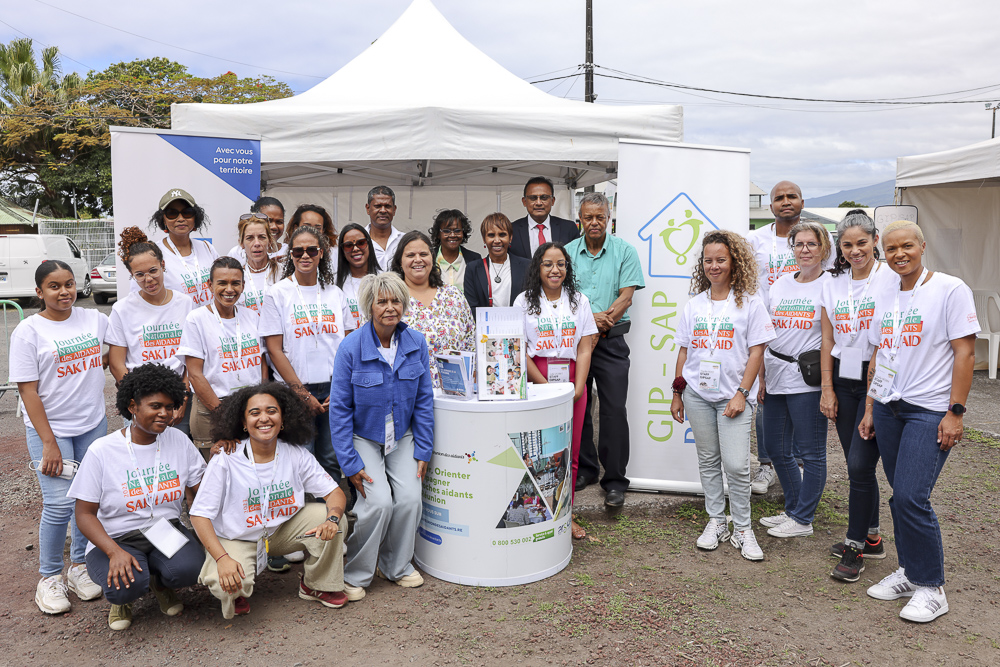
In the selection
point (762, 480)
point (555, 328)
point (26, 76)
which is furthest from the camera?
point (26, 76)

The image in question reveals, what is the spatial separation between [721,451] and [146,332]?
3.16m

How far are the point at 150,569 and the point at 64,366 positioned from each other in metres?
1.05

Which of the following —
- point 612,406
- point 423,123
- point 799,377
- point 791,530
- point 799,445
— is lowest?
point 791,530

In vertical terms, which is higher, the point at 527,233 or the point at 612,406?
the point at 527,233

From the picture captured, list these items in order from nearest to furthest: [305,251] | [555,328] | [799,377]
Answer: [305,251], [799,377], [555,328]

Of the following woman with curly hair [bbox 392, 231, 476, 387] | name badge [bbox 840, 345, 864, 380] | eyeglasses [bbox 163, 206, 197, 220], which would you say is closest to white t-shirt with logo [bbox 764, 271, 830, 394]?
name badge [bbox 840, 345, 864, 380]

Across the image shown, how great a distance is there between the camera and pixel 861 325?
11.8ft

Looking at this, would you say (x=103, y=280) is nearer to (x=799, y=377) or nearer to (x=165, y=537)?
(x=165, y=537)

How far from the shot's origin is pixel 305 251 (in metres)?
3.86

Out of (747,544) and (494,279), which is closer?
(747,544)

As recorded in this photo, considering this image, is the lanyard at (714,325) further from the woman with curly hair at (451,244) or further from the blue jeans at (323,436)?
the blue jeans at (323,436)

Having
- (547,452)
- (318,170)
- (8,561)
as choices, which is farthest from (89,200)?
(547,452)

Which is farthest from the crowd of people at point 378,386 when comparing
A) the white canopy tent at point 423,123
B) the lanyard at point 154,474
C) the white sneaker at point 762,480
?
the white canopy tent at point 423,123

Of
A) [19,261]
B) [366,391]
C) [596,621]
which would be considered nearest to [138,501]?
[366,391]
